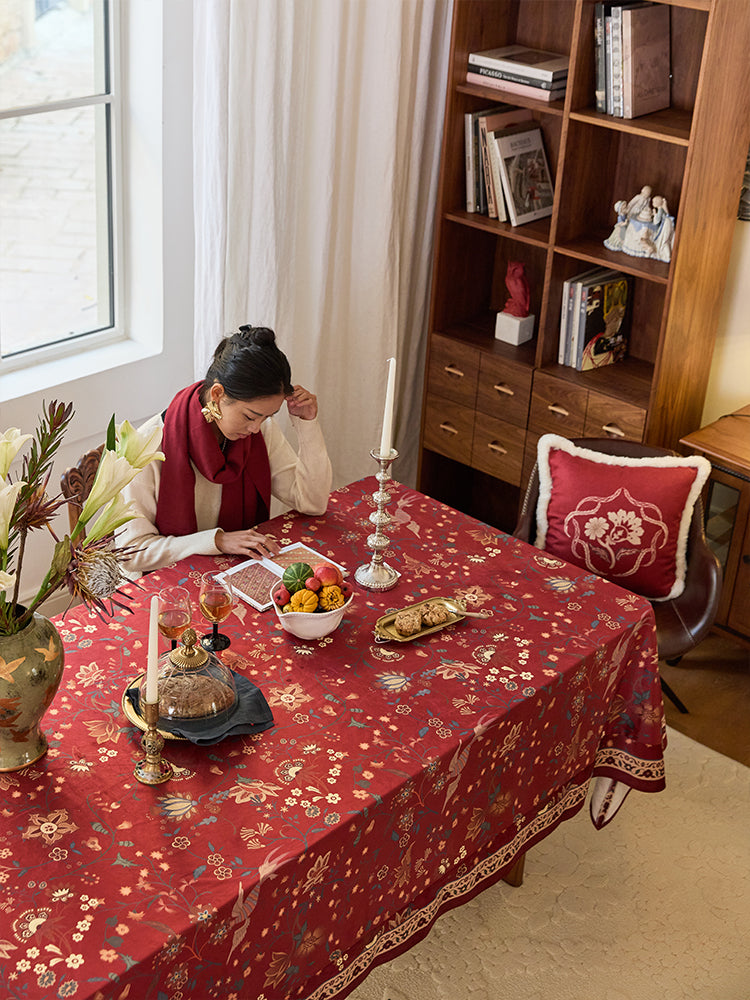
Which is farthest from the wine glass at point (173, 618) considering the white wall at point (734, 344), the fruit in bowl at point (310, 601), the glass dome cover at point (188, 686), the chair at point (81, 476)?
the white wall at point (734, 344)

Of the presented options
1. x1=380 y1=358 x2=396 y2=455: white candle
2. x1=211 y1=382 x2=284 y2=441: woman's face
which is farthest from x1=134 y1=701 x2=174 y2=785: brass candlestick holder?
x1=211 y1=382 x2=284 y2=441: woman's face

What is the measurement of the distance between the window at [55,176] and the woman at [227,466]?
0.93m

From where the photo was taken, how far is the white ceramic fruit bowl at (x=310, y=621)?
2189mm

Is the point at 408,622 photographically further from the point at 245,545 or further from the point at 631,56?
the point at 631,56

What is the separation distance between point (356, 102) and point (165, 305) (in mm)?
870

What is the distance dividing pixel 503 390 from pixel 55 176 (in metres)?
1.53

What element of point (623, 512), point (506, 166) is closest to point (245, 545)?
point (623, 512)

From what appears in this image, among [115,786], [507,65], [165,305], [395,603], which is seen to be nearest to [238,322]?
[165,305]

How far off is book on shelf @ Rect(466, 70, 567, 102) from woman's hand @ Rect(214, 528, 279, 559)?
67.1 inches

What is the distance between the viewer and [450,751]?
1.99 m

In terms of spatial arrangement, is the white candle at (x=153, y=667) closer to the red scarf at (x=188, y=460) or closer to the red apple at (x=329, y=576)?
the red apple at (x=329, y=576)

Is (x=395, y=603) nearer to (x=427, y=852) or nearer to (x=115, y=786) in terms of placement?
(x=427, y=852)

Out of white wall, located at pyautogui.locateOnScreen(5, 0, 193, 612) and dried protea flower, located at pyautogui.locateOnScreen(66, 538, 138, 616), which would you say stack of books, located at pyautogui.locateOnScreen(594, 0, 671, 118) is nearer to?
white wall, located at pyautogui.locateOnScreen(5, 0, 193, 612)

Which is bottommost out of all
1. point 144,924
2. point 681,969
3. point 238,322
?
point 681,969
